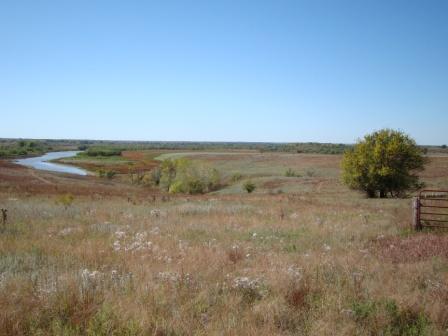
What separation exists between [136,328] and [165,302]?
2.78ft

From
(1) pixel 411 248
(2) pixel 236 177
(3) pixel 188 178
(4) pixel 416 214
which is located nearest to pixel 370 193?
(4) pixel 416 214

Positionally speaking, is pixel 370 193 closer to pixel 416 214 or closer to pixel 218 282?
pixel 416 214

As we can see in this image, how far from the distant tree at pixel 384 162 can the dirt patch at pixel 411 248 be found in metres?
23.8

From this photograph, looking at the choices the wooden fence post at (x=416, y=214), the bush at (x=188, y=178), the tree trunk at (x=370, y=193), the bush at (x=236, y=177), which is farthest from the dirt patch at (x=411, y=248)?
the bush at (x=236, y=177)

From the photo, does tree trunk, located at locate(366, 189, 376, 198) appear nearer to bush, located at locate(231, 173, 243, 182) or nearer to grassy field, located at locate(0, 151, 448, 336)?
grassy field, located at locate(0, 151, 448, 336)

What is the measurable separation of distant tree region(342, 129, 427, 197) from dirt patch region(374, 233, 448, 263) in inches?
939

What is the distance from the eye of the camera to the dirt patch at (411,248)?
8844 mm

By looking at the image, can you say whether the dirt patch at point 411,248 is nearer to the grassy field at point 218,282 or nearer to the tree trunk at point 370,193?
the grassy field at point 218,282

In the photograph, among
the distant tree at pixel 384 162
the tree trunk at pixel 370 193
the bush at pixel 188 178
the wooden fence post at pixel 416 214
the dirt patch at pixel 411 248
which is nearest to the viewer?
the dirt patch at pixel 411 248

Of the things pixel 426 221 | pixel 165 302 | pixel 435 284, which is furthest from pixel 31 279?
pixel 426 221

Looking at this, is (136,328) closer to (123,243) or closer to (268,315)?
(268,315)

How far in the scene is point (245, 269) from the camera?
7.43 meters

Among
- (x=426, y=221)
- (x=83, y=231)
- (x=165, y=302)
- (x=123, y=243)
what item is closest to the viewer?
(x=165, y=302)

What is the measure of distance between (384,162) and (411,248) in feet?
85.7
